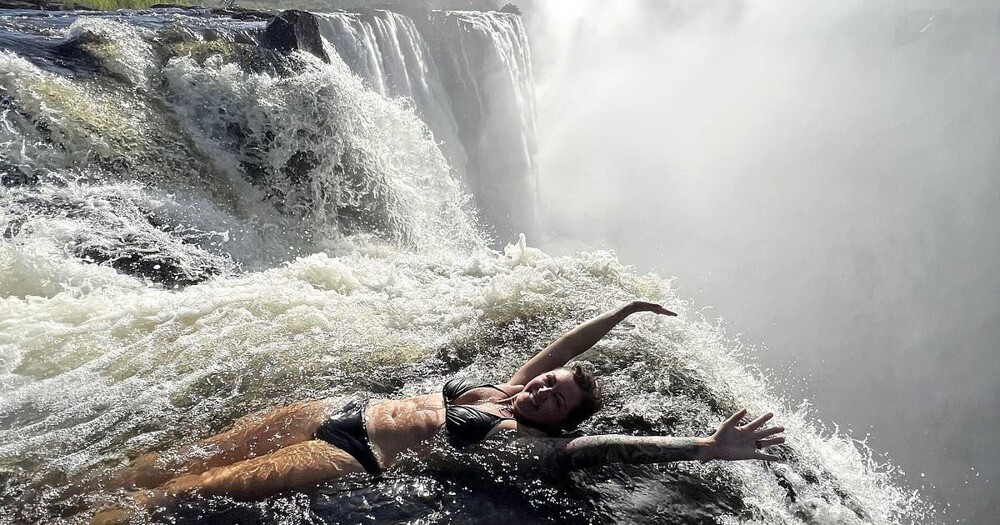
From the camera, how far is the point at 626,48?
114 ft

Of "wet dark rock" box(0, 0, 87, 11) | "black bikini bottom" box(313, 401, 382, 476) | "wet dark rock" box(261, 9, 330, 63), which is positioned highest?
"wet dark rock" box(261, 9, 330, 63)

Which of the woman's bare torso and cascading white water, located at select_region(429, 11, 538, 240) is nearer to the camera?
the woman's bare torso

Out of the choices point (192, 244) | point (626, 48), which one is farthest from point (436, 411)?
point (626, 48)

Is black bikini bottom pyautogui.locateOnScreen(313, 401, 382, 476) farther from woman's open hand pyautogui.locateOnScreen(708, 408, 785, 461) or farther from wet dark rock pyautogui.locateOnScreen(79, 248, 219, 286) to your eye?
wet dark rock pyautogui.locateOnScreen(79, 248, 219, 286)

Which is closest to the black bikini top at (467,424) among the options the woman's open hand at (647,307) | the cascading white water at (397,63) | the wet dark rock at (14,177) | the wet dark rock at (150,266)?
the woman's open hand at (647,307)

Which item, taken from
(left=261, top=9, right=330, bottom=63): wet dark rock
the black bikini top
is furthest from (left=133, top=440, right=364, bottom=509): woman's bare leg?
(left=261, top=9, right=330, bottom=63): wet dark rock

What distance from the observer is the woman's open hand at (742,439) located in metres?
2.34

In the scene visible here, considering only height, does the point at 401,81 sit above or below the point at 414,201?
above

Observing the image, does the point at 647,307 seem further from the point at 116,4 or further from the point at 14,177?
the point at 116,4

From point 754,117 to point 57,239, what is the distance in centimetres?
3882

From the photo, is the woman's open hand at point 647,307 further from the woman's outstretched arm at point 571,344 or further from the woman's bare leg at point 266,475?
the woman's bare leg at point 266,475

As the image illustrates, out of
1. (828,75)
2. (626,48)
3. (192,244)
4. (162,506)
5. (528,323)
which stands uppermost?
(828,75)

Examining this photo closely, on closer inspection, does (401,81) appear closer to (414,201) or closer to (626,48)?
(414,201)

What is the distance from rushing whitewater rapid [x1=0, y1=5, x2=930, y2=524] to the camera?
266 cm
